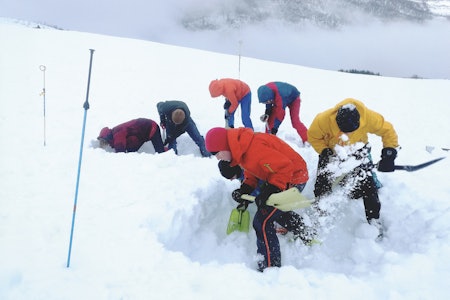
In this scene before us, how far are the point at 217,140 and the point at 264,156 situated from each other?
52 centimetres

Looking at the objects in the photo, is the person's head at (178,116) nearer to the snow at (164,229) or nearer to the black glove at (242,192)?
the snow at (164,229)

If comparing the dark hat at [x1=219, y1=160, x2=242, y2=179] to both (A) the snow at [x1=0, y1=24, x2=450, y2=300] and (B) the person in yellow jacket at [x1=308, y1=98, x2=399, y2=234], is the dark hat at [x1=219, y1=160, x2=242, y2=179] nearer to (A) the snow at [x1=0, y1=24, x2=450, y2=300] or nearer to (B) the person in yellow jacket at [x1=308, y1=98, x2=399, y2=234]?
(A) the snow at [x1=0, y1=24, x2=450, y2=300]

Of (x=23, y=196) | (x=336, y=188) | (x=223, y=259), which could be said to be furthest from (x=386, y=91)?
(x=23, y=196)

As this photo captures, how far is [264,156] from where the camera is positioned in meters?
3.71

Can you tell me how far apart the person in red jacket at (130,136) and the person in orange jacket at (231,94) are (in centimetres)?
139

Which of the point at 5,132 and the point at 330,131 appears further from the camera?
the point at 5,132

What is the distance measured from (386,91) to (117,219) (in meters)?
16.5

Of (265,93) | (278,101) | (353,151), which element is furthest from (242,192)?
(278,101)

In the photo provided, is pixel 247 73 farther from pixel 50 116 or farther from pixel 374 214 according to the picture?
pixel 374 214

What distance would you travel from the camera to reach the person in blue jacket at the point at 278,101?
660cm

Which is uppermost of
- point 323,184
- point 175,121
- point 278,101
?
point 278,101

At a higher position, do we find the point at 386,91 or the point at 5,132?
the point at 386,91

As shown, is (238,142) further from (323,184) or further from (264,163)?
(323,184)

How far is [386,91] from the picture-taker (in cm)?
1719
